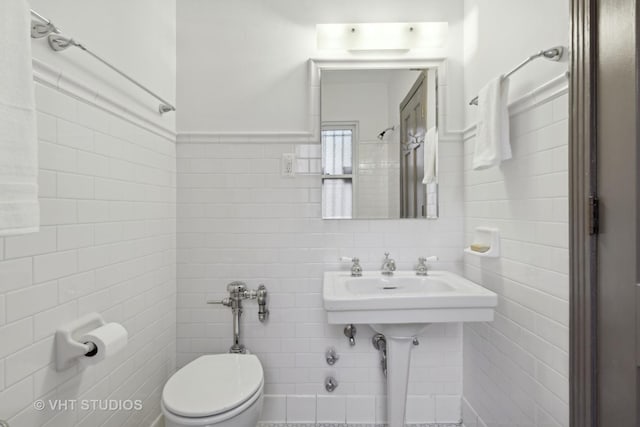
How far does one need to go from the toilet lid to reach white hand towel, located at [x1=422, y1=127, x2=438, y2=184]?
4.20ft

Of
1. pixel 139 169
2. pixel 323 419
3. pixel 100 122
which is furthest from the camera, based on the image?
pixel 323 419

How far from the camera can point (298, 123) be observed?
1.91 meters

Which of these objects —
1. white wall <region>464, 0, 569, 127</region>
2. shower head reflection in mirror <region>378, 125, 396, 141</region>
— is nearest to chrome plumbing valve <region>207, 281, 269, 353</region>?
shower head reflection in mirror <region>378, 125, 396, 141</region>

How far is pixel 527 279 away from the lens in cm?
134

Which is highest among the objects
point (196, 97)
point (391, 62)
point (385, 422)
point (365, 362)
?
point (391, 62)

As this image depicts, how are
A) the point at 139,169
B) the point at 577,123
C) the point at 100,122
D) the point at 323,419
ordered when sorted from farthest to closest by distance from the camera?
the point at 323,419, the point at 139,169, the point at 100,122, the point at 577,123

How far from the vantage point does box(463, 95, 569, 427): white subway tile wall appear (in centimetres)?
115

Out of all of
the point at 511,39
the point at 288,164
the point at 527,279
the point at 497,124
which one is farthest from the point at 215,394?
the point at 511,39

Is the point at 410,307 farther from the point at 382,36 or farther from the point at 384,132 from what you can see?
the point at 382,36

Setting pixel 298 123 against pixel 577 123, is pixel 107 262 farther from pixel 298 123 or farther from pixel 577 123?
pixel 577 123

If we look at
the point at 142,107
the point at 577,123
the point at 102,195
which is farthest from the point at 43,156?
the point at 577,123

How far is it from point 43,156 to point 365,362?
1688mm

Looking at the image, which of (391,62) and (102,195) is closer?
(102,195)

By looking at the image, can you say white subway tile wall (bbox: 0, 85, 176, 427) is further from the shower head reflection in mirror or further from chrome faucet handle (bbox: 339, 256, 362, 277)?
the shower head reflection in mirror
